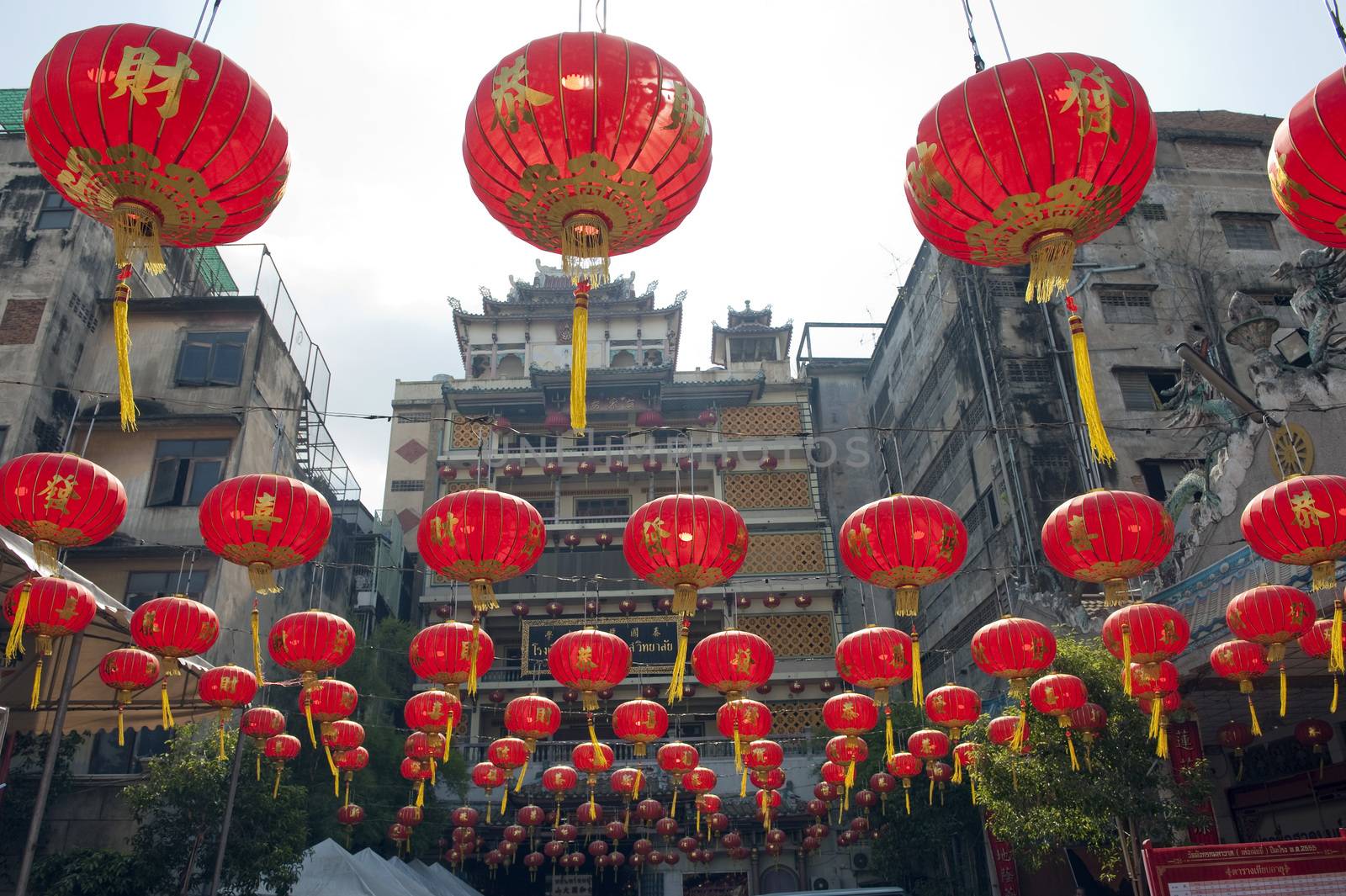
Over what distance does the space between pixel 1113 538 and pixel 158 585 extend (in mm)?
16555

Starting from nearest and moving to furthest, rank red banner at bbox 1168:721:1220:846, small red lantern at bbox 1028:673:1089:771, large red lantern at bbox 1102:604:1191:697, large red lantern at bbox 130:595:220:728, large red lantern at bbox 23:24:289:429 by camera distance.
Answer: large red lantern at bbox 23:24:289:429
large red lantern at bbox 1102:604:1191:697
large red lantern at bbox 130:595:220:728
small red lantern at bbox 1028:673:1089:771
red banner at bbox 1168:721:1220:846

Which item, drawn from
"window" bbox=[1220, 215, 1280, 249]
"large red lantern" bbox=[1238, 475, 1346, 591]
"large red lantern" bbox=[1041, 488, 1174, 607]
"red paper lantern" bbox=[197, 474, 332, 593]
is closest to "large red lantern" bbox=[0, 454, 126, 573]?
"red paper lantern" bbox=[197, 474, 332, 593]

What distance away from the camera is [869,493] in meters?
27.6

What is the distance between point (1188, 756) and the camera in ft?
37.2

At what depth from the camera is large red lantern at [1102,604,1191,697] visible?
853 centimetres

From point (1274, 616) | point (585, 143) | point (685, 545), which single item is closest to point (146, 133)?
point (585, 143)

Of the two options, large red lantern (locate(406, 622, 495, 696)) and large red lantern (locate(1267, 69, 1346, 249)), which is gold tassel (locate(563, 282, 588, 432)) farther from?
large red lantern (locate(406, 622, 495, 696))

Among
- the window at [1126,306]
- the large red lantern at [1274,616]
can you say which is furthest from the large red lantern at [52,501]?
the window at [1126,306]

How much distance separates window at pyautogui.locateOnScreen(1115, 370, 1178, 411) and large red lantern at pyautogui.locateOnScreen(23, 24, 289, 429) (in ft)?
58.5

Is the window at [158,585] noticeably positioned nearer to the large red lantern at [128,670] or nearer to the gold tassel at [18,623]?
the large red lantern at [128,670]

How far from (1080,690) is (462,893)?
1408cm

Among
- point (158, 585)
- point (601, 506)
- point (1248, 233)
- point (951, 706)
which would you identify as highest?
point (1248, 233)

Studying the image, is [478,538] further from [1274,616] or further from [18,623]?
[1274,616]

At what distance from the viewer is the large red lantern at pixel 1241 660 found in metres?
9.22
